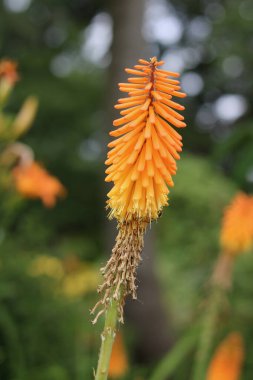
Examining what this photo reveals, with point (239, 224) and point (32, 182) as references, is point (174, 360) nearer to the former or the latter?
point (239, 224)

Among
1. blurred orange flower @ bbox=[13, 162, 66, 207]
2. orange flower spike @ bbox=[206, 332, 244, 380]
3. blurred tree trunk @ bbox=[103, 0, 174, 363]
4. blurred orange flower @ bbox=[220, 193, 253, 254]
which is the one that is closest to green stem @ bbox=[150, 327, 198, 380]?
orange flower spike @ bbox=[206, 332, 244, 380]

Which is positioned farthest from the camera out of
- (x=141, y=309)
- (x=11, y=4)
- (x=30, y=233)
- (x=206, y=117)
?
(x=206, y=117)

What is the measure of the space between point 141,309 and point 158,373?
149 inches

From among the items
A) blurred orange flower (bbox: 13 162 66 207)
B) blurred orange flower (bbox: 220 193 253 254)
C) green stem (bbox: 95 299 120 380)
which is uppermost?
blurred orange flower (bbox: 13 162 66 207)

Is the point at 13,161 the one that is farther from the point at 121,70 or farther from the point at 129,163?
the point at 121,70

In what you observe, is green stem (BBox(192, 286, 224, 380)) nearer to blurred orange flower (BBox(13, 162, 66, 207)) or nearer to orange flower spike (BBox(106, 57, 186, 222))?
blurred orange flower (BBox(13, 162, 66, 207))

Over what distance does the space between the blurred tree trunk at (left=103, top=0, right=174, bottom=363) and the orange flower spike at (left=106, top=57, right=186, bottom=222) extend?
5.33 meters

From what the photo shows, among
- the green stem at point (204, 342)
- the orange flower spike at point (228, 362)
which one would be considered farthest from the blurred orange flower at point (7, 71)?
the orange flower spike at point (228, 362)

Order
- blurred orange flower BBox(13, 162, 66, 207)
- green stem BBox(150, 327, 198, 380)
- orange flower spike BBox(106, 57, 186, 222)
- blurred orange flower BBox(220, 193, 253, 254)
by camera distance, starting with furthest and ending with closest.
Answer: blurred orange flower BBox(13, 162, 66, 207)
blurred orange flower BBox(220, 193, 253, 254)
green stem BBox(150, 327, 198, 380)
orange flower spike BBox(106, 57, 186, 222)

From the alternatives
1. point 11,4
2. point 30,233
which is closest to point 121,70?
point 30,233

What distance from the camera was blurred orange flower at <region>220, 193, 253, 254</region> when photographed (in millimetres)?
3701

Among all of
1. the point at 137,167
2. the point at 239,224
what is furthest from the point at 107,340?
the point at 239,224

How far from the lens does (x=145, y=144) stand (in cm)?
171

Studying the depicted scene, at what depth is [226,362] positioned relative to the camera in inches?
153
